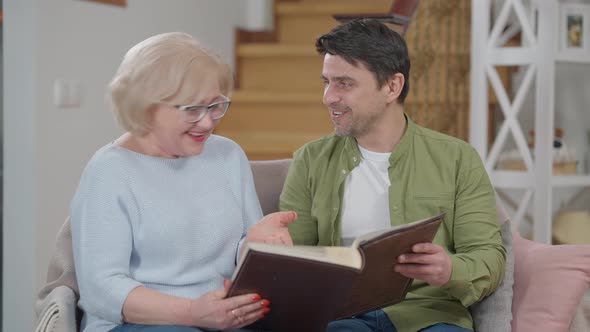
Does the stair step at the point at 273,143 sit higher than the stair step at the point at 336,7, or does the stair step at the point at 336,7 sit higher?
the stair step at the point at 336,7

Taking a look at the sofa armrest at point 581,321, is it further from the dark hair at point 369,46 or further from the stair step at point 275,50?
the stair step at point 275,50

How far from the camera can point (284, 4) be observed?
4.96 m

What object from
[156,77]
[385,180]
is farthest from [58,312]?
[385,180]

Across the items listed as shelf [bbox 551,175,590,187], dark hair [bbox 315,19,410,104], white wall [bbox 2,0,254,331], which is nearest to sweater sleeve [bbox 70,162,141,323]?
dark hair [bbox 315,19,410,104]

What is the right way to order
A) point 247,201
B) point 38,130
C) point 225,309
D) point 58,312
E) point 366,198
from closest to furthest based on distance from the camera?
point 225,309 → point 58,312 → point 247,201 → point 366,198 → point 38,130

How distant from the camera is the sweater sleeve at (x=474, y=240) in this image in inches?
74.7

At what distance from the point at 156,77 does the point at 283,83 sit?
299 centimetres

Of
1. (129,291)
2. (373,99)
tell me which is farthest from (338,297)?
(373,99)

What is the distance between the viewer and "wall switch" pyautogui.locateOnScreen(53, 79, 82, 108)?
3131mm

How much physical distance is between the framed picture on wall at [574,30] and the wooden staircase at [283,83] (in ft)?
4.25

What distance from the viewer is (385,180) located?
212 centimetres

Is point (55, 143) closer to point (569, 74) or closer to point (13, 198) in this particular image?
point (13, 198)

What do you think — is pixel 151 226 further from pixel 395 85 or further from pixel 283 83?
pixel 283 83

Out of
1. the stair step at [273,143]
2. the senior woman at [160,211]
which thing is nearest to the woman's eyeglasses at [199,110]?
the senior woman at [160,211]
